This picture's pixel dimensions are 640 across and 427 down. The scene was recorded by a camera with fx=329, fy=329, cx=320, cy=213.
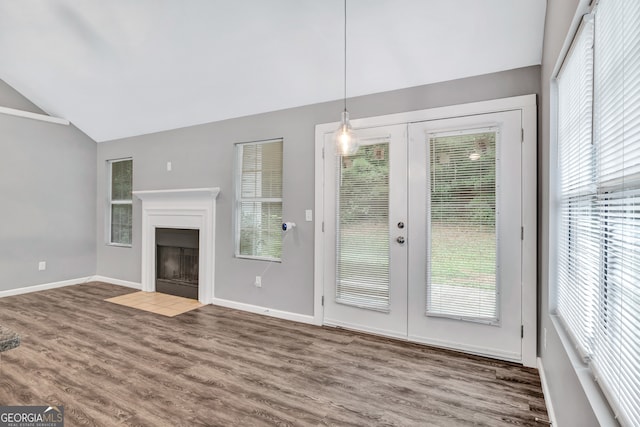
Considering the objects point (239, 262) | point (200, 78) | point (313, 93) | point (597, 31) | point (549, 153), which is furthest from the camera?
point (239, 262)

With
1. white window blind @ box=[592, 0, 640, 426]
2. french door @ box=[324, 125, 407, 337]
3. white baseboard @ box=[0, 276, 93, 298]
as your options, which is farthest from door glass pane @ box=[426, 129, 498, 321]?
white baseboard @ box=[0, 276, 93, 298]

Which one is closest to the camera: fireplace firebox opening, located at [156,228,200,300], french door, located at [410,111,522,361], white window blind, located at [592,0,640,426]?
white window blind, located at [592,0,640,426]

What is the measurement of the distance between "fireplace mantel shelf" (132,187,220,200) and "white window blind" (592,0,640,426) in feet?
12.6

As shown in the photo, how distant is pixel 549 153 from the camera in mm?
2152

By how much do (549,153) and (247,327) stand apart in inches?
122

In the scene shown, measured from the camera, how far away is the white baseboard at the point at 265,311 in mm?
3682

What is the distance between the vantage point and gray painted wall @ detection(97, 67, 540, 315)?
9.64 ft

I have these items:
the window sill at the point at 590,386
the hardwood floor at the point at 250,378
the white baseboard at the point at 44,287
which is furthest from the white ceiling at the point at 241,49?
the white baseboard at the point at 44,287

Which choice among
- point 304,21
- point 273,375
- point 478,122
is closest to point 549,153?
point 478,122

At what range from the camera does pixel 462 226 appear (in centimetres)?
287

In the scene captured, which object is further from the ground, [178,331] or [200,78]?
[200,78]

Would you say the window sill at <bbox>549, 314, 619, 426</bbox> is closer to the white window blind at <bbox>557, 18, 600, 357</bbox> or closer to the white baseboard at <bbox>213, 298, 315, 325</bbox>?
the white window blind at <bbox>557, 18, 600, 357</bbox>

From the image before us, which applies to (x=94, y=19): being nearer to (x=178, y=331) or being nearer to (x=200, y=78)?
(x=200, y=78)

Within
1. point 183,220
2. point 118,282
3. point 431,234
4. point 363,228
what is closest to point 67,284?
point 118,282
